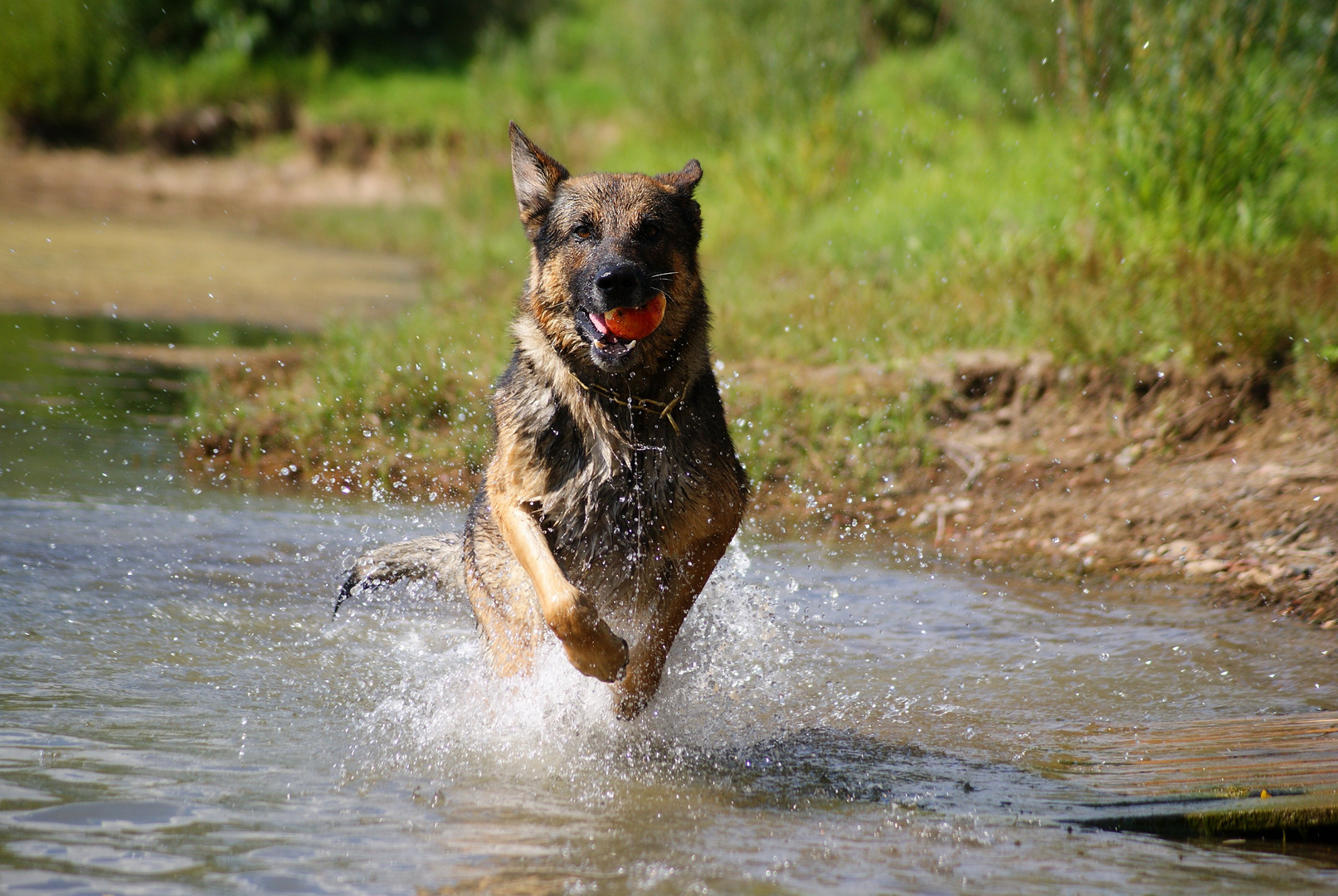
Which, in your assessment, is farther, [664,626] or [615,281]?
[664,626]

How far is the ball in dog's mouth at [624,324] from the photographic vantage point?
4.16m

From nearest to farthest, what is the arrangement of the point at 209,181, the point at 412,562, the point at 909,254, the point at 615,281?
the point at 615,281, the point at 412,562, the point at 909,254, the point at 209,181

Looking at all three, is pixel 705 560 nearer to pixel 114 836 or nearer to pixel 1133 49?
pixel 114 836

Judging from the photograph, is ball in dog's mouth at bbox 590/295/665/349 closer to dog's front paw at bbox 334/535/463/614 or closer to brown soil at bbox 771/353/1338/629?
dog's front paw at bbox 334/535/463/614

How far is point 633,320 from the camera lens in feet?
13.7

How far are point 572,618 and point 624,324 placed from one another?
104 cm

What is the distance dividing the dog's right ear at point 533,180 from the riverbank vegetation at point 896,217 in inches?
117

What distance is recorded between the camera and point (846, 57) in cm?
1488

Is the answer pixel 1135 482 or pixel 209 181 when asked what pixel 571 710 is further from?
pixel 209 181

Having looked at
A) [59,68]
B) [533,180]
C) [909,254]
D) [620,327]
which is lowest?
[620,327]

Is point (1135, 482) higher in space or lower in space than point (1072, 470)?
lower

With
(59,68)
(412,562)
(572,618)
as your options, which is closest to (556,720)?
(572,618)

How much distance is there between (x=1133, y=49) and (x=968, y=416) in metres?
3.74

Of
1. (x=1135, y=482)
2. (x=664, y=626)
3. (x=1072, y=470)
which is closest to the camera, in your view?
(x=664, y=626)
